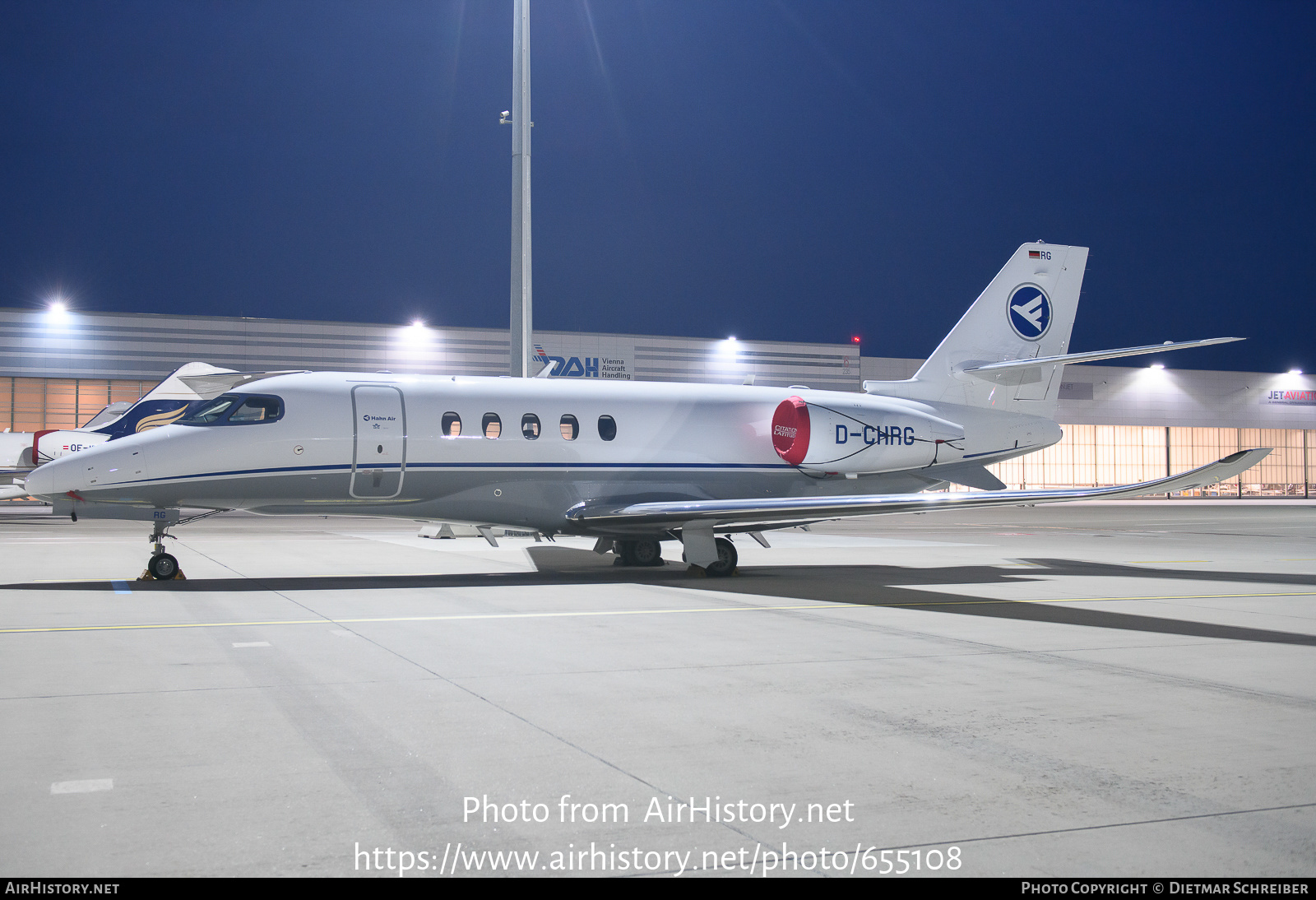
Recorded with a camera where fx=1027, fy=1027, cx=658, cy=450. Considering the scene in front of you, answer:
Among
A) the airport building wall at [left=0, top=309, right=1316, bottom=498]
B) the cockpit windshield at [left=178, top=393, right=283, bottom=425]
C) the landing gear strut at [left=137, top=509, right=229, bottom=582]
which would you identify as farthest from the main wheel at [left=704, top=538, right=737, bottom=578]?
the airport building wall at [left=0, top=309, right=1316, bottom=498]

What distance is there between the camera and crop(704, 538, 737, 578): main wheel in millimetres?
15477

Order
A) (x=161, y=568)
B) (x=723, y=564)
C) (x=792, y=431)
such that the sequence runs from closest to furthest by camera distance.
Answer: (x=161, y=568) → (x=723, y=564) → (x=792, y=431)

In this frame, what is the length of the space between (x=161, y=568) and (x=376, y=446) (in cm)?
315

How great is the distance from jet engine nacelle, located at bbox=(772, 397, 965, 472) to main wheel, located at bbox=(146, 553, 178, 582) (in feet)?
30.0

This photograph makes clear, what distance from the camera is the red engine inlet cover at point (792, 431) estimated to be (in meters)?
16.8

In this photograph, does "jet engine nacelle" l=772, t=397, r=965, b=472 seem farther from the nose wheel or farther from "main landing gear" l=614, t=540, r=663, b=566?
the nose wheel

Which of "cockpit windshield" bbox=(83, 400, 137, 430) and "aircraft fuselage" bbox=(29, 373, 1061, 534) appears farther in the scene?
"cockpit windshield" bbox=(83, 400, 137, 430)

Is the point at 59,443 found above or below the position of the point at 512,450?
above

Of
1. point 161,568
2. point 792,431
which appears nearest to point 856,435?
point 792,431

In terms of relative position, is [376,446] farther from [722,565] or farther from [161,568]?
[722,565]

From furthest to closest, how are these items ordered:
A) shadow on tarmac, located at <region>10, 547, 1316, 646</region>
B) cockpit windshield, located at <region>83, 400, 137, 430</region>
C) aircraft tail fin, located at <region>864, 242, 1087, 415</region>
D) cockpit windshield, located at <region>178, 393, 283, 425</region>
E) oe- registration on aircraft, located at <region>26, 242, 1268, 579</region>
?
cockpit windshield, located at <region>83, 400, 137, 430</region>
aircraft tail fin, located at <region>864, 242, 1087, 415</region>
cockpit windshield, located at <region>178, 393, 283, 425</region>
oe- registration on aircraft, located at <region>26, 242, 1268, 579</region>
shadow on tarmac, located at <region>10, 547, 1316, 646</region>

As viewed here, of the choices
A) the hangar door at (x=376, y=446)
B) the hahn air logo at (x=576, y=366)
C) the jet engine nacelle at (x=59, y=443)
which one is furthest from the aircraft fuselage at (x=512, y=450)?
the hahn air logo at (x=576, y=366)

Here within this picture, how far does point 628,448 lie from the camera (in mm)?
15836
